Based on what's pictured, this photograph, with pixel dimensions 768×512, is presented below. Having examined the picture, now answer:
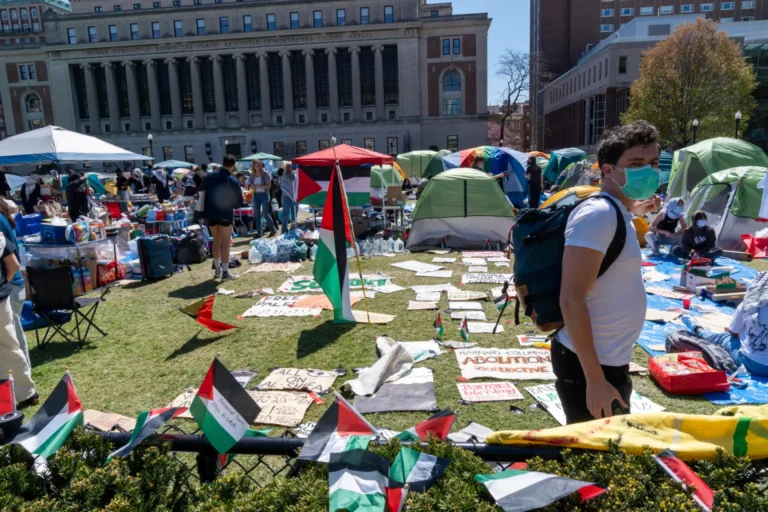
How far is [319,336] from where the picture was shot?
6.43m

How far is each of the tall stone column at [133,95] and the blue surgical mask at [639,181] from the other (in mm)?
75282

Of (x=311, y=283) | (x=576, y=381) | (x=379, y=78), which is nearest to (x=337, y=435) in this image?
(x=576, y=381)

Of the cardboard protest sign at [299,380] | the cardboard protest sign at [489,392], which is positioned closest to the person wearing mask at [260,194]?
the cardboard protest sign at [299,380]

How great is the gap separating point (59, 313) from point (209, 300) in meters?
2.11

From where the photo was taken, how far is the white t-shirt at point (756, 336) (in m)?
4.92

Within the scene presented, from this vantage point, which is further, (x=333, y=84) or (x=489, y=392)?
(x=333, y=84)

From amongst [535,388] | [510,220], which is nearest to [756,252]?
[510,220]

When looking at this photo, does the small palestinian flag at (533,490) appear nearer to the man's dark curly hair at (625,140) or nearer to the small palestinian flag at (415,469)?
the small palestinian flag at (415,469)

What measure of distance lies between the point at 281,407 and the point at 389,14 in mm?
66518

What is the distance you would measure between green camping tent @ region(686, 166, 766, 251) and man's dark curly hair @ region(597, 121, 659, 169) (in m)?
11.5

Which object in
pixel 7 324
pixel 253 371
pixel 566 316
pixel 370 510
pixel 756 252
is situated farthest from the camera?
pixel 756 252

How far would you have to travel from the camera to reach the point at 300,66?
65.4 m

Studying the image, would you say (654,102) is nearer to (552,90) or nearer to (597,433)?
(597,433)

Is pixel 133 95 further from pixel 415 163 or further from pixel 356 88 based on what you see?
pixel 415 163
